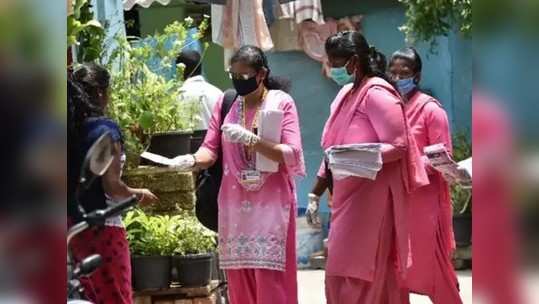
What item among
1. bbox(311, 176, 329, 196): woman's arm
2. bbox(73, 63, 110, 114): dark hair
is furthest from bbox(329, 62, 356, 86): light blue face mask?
bbox(73, 63, 110, 114): dark hair

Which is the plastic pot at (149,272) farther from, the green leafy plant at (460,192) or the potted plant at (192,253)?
the green leafy plant at (460,192)

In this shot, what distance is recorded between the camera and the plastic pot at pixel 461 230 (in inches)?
355

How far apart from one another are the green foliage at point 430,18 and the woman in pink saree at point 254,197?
358 cm

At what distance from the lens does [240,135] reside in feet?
16.1

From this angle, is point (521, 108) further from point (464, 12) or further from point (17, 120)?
point (464, 12)

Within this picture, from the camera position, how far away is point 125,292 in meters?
4.07

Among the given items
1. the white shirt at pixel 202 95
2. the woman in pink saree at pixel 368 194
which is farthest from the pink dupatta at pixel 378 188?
the white shirt at pixel 202 95

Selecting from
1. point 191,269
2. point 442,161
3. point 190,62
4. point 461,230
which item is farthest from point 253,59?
point 461,230

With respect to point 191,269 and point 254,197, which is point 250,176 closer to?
point 254,197

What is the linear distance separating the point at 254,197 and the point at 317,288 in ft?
11.1

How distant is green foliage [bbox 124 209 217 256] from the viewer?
563 centimetres

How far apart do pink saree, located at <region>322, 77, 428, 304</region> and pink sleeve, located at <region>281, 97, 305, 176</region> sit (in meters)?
0.22

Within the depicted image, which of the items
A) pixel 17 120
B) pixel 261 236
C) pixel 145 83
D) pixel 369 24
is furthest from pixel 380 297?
pixel 369 24

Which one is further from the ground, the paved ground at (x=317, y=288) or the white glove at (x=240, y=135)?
the white glove at (x=240, y=135)
